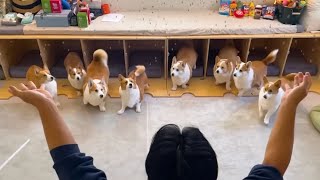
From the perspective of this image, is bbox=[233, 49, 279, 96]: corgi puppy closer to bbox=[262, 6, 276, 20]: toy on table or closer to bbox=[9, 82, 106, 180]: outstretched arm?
bbox=[262, 6, 276, 20]: toy on table

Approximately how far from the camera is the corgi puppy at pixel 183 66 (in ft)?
6.88

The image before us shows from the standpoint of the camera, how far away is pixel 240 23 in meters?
2.26

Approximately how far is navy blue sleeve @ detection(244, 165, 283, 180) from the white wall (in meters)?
2.12

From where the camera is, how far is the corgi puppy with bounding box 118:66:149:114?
74.4 inches

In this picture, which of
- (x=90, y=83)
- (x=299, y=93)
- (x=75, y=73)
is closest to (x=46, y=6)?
(x=75, y=73)

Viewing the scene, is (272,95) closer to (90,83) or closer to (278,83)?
(278,83)

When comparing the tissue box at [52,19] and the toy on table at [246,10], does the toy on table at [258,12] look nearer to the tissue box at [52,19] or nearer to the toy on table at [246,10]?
the toy on table at [246,10]

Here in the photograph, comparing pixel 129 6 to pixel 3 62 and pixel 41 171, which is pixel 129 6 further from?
pixel 41 171

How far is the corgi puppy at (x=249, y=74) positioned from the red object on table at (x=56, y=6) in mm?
1350

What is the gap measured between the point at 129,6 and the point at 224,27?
85cm

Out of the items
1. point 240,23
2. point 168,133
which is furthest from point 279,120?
point 240,23

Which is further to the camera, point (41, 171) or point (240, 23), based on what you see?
point (240, 23)

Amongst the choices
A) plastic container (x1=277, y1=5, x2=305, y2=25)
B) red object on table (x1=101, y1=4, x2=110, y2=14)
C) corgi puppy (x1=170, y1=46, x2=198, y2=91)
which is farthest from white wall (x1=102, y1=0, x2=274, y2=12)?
corgi puppy (x1=170, y1=46, x2=198, y2=91)

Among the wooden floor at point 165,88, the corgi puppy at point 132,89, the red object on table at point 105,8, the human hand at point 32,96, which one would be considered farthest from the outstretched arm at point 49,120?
the red object on table at point 105,8
